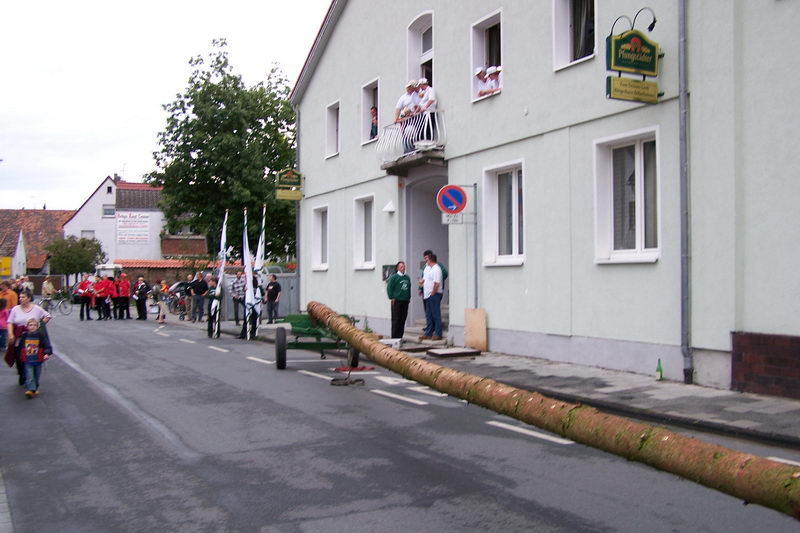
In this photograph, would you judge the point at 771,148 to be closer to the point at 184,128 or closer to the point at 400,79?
the point at 400,79

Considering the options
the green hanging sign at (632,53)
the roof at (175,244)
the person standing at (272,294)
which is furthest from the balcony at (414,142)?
the roof at (175,244)

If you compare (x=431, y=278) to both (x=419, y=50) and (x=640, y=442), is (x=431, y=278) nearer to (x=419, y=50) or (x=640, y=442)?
(x=419, y=50)

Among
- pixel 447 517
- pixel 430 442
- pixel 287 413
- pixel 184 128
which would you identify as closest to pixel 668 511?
pixel 447 517

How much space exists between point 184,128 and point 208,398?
23926 millimetres

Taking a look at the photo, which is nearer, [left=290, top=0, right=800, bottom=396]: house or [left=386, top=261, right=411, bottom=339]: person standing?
[left=290, top=0, right=800, bottom=396]: house

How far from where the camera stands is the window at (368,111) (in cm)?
2030

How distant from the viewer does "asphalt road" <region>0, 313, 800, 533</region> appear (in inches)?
201

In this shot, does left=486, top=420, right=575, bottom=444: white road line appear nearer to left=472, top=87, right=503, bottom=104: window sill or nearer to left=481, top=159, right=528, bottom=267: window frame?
left=481, top=159, right=528, bottom=267: window frame

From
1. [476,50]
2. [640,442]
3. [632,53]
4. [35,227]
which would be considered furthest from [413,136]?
[35,227]

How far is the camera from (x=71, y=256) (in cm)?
5950

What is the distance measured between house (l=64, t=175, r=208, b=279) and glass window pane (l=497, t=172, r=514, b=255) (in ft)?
168

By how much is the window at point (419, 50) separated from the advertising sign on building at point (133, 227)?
54362mm

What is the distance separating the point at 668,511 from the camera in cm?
524

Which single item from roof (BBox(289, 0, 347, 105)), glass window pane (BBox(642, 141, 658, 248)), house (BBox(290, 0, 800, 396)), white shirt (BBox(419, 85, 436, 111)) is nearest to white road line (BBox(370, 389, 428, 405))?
house (BBox(290, 0, 800, 396))
